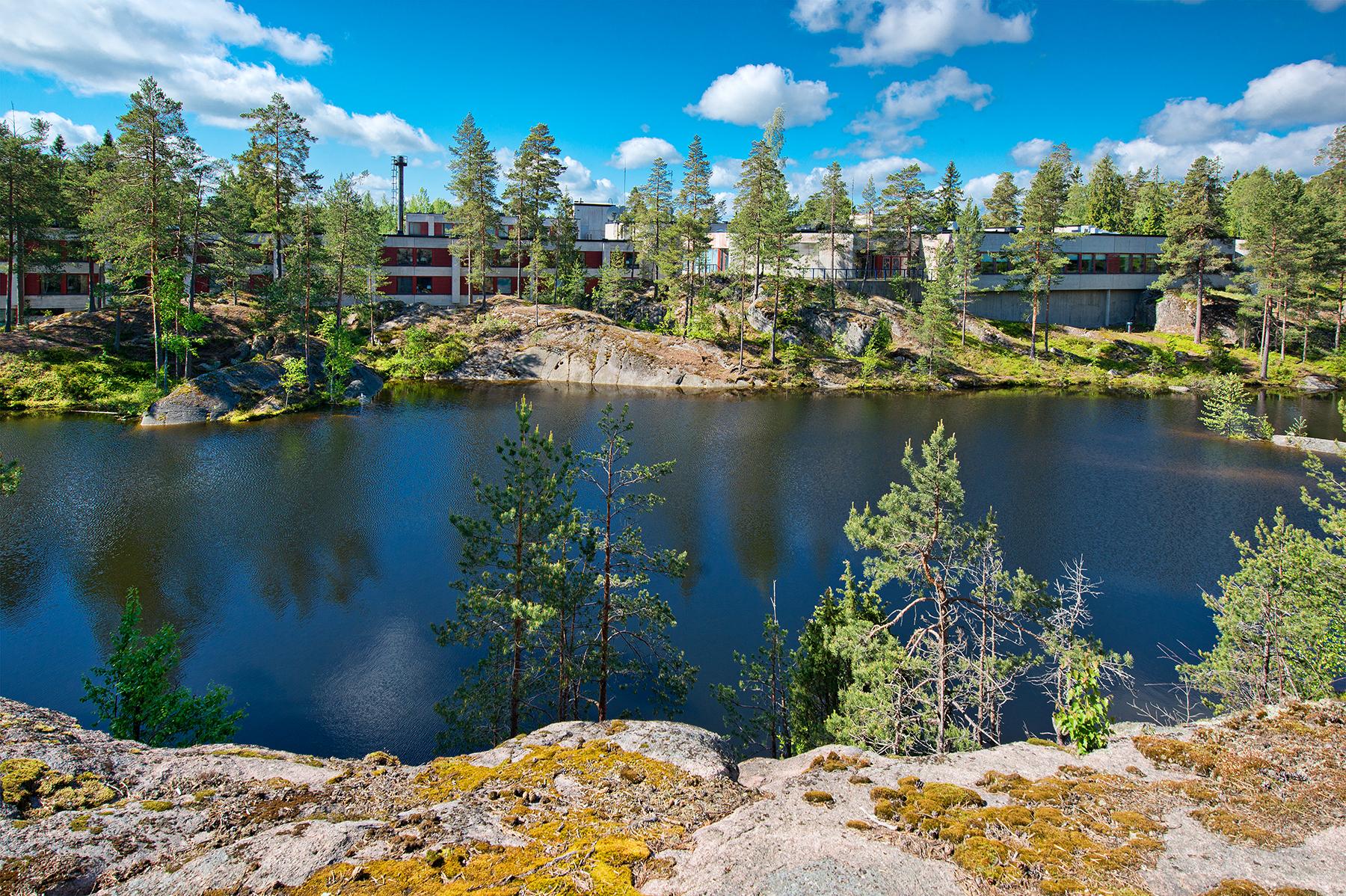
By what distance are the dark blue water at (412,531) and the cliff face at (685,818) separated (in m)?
6.86

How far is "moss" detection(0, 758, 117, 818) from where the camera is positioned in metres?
7.37

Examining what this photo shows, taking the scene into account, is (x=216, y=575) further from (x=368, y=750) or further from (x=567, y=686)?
(x=567, y=686)

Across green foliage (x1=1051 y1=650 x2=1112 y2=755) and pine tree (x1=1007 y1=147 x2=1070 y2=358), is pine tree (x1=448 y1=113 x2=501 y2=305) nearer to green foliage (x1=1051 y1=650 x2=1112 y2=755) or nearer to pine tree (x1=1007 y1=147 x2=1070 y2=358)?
pine tree (x1=1007 y1=147 x2=1070 y2=358)

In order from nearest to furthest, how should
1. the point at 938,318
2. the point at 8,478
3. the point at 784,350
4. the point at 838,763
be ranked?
1. the point at 838,763
2. the point at 8,478
3. the point at 938,318
4. the point at 784,350

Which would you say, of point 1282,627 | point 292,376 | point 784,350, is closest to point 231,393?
point 292,376

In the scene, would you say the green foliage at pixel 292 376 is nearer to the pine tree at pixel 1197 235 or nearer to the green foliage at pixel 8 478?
the green foliage at pixel 8 478

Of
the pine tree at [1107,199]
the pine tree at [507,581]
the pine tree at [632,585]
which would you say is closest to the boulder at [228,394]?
the pine tree at [507,581]

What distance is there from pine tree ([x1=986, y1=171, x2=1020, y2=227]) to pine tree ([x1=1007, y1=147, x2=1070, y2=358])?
313 inches

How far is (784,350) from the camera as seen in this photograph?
62.8 meters

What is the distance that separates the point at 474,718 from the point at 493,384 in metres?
48.2

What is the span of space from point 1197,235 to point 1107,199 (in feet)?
112

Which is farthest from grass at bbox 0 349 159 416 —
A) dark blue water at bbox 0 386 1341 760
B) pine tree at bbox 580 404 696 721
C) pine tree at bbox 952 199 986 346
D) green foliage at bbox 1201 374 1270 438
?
green foliage at bbox 1201 374 1270 438

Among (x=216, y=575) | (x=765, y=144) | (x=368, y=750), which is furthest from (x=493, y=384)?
→ (x=368, y=750)

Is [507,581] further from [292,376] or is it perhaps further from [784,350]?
[784,350]
